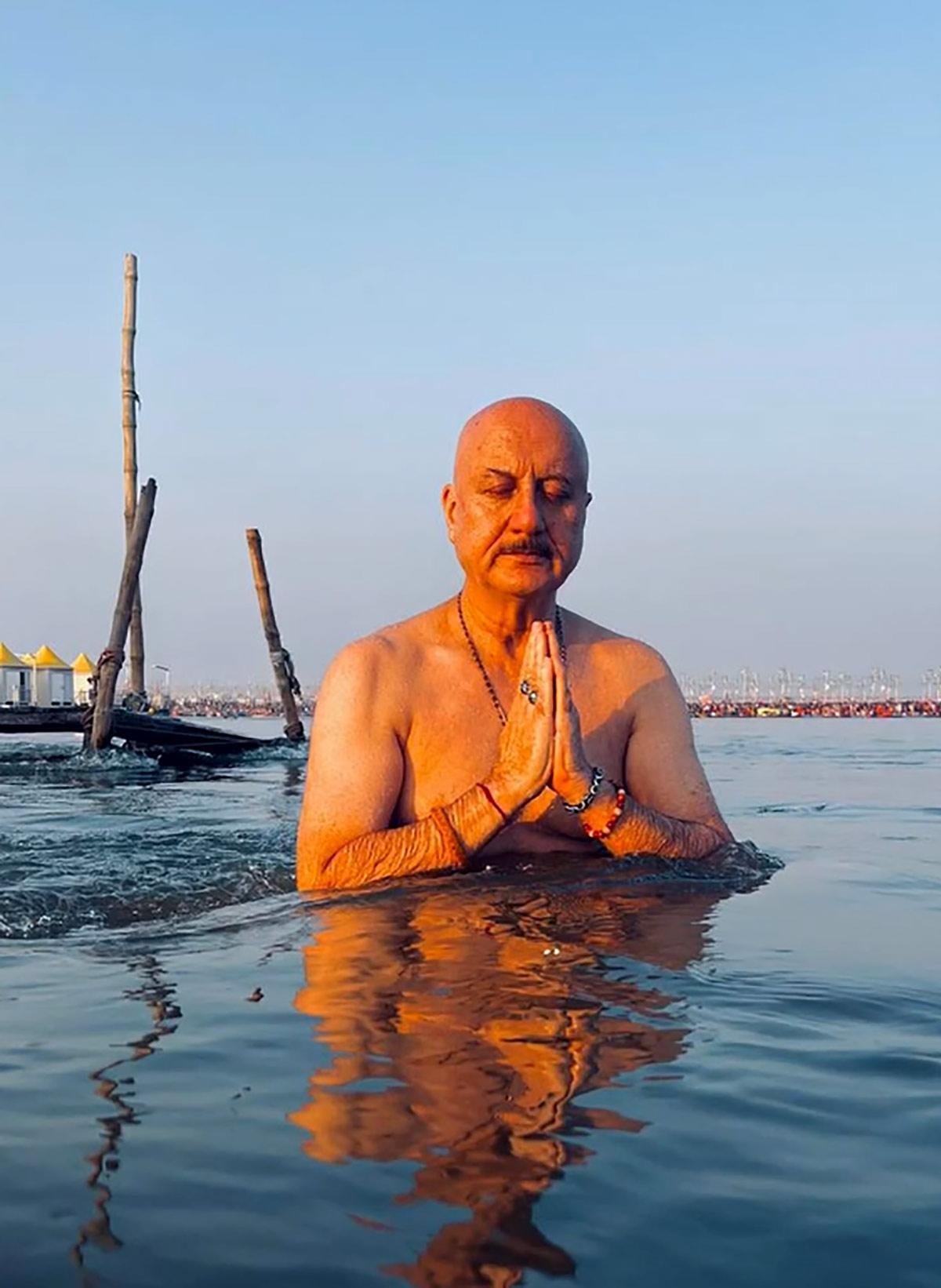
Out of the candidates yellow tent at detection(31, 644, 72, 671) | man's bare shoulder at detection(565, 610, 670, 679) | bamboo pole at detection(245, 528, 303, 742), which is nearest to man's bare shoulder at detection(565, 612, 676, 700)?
man's bare shoulder at detection(565, 610, 670, 679)

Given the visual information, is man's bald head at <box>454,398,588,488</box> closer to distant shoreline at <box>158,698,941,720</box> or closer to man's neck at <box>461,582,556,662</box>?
man's neck at <box>461,582,556,662</box>

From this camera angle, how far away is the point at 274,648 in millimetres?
22375

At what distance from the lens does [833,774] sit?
12.2 metres

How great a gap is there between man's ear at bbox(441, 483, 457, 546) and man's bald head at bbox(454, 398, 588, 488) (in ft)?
0.24

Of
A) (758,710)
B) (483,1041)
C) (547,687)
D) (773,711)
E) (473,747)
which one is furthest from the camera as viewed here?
(758,710)

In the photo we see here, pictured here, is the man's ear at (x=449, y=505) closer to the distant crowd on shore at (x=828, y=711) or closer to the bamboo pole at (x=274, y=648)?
the bamboo pole at (x=274, y=648)

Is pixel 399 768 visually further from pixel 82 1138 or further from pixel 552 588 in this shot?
pixel 82 1138

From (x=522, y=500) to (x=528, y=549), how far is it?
0.15 m

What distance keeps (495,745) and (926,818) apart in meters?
4.07

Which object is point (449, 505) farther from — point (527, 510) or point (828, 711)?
point (828, 711)

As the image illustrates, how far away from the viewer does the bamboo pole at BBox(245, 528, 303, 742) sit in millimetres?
21906

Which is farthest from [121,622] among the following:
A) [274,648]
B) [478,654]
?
[478,654]

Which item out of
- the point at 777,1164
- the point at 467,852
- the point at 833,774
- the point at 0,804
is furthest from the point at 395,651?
the point at 833,774

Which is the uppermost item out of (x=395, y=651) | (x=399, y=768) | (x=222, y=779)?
(x=395, y=651)
